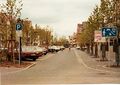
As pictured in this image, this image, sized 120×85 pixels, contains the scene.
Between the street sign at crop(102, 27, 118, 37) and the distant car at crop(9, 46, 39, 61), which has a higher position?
the street sign at crop(102, 27, 118, 37)

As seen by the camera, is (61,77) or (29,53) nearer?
(61,77)

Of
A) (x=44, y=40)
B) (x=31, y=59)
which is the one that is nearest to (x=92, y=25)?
(x=31, y=59)

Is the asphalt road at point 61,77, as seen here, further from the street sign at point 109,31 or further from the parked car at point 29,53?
the parked car at point 29,53

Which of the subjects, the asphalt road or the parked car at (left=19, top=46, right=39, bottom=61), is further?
the parked car at (left=19, top=46, right=39, bottom=61)

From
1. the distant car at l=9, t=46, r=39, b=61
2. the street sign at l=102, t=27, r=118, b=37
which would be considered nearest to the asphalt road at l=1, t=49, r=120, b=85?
the street sign at l=102, t=27, r=118, b=37

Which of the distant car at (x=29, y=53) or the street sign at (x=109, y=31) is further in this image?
the distant car at (x=29, y=53)

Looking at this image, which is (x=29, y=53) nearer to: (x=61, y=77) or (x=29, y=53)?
(x=29, y=53)

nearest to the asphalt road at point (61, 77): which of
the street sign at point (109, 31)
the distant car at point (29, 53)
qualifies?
the street sign at point (109, 31)

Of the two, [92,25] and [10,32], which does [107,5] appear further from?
[92,25]

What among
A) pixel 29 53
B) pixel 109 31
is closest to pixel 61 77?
pixel 109 31

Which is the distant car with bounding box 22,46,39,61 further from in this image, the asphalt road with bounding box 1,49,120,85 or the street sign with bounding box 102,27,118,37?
the asphalt road with bounding box 1,49,120,85

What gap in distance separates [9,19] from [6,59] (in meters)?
4.38

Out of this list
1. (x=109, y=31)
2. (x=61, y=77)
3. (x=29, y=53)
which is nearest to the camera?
(x=61, y=77)

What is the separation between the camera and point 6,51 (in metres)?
39.7
